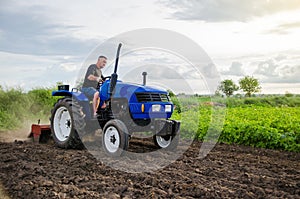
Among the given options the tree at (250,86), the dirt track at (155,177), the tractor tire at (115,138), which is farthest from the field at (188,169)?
the tree at (250,86)

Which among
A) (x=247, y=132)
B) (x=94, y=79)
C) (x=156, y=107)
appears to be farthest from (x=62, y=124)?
(x=247, y=132)

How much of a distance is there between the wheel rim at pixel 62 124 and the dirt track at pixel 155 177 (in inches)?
26.6

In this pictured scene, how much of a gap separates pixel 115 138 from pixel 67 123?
1671mm

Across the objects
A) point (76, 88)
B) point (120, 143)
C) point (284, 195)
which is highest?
point (76, 88)

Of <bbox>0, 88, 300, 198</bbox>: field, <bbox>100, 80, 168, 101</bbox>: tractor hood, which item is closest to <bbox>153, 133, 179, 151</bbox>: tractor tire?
<bbox>0, 88, 300, 198</bbox>: field

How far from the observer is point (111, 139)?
6.89m

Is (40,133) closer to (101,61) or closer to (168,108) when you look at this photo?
(101,61)

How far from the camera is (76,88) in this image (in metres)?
7.94

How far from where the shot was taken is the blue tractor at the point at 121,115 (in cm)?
683

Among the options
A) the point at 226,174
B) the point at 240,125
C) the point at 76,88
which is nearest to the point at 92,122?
the point at 76,88

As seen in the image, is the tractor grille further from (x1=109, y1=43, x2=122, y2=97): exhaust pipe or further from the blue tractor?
(x1=109, y1=43, x2=122, y2=97): exhaust pipe

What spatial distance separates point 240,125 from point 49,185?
5351mm

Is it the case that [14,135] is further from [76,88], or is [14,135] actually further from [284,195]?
[284,195]

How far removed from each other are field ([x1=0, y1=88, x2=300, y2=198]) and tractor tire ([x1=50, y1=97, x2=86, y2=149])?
0.27m
